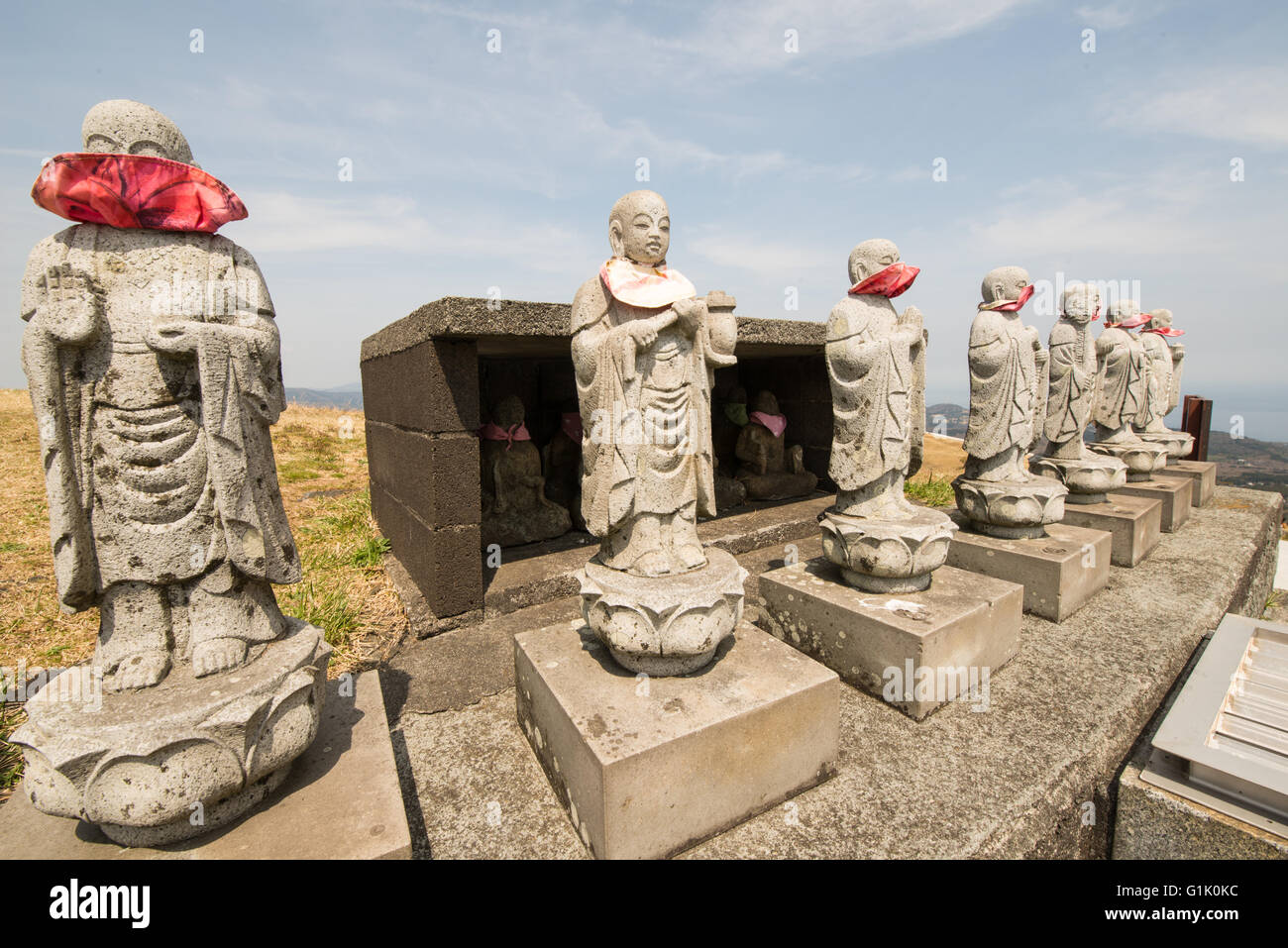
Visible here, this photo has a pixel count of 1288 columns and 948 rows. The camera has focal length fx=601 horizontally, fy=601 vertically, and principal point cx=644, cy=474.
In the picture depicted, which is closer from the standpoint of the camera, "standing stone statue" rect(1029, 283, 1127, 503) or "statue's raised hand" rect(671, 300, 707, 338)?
"statue's raised hand" rect(671, 300, 707, 338)

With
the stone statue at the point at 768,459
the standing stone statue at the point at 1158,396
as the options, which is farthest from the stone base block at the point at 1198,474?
the stone statue at the point at 768,459

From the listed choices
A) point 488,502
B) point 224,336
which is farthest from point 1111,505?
point 224,336

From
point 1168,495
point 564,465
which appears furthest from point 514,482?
point 1168,495

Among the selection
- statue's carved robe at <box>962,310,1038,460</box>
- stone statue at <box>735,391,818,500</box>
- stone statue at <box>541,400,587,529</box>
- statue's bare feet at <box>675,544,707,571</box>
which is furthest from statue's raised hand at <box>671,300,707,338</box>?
stone statue at <box>735,391,818,500</box>

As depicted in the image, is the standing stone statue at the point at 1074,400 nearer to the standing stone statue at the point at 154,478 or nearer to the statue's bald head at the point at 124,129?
the standing stone statue at the point at 154,478

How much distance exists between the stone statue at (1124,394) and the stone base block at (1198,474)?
4.91 ft

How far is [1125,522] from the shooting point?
5.71 meters

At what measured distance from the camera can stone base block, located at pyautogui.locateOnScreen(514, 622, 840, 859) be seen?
7.77 feet

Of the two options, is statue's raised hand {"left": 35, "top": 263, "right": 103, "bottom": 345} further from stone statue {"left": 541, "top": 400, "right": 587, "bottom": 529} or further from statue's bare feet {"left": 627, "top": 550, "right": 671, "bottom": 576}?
stone statue {"left": 541, "top": 400, "right": 587, "bottom": 529}

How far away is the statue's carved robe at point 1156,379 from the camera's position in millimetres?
8242

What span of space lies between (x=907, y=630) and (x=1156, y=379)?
782 centimetres

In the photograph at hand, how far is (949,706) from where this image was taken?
350 centimetres

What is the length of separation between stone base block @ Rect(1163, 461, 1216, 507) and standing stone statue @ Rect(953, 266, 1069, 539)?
209 inches

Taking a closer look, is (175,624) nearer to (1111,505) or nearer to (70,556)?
(70,556)
